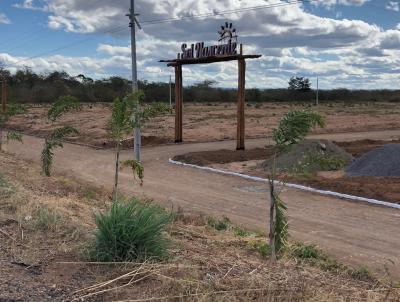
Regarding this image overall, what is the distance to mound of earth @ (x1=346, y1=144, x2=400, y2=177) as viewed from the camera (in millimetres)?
15250

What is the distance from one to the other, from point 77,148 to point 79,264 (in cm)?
2086

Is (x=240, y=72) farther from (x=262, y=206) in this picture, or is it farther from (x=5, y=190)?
(x=5, y=190)

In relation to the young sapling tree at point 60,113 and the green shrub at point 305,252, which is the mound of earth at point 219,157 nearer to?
the young sapling tree at point 60,113

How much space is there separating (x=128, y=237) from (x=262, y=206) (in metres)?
7.19

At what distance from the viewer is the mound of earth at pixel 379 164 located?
15.2 meters

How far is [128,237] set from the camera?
195 inches

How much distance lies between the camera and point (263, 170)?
56.4 ft

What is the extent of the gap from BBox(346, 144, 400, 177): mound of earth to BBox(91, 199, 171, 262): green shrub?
443 inches

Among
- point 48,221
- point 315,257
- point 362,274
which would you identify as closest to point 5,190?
point 48,221

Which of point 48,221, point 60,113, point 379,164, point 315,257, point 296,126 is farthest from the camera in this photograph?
point 379,164

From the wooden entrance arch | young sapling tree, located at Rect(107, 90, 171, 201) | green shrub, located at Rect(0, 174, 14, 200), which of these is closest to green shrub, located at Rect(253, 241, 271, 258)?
young sapling tree, located at Rect(107, 90, 171, 201)

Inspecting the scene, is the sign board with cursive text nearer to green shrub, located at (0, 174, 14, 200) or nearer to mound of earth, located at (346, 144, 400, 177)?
mound of earth, located at (346, 144, 400, 177)

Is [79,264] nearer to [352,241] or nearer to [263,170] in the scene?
[352,241]

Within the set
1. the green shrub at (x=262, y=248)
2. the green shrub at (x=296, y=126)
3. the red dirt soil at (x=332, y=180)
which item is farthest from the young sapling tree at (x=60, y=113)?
the green shrub at (x=296, y=126)
